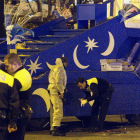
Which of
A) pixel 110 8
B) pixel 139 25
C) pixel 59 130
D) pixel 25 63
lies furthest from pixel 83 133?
pixel 110 8

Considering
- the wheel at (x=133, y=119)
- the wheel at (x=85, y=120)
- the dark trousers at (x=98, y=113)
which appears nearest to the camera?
the dark trousers at (x=98, y=113)

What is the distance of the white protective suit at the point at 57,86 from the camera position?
7.36 m

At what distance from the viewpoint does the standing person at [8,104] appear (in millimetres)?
5082

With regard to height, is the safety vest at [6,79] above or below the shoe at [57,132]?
above

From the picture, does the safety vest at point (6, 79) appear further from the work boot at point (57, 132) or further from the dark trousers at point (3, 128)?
the work boot at point (57, 132)

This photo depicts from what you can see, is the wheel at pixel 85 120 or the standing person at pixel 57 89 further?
the wheel at pixel 85 120

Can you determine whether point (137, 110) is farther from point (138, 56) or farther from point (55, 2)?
point (55, 2)

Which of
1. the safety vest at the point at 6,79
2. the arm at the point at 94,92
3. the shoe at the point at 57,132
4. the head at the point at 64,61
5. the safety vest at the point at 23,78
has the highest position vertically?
the safety vest at the point at 6,79

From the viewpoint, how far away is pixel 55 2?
24516 millimetres

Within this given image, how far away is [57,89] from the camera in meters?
7.43

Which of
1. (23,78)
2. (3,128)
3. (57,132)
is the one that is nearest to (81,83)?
(57,132)

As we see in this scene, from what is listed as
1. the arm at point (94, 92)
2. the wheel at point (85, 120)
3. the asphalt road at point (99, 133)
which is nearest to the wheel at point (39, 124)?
the asphalt road at point (99, 133)

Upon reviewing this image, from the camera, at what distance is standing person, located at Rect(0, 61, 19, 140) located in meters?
5.08

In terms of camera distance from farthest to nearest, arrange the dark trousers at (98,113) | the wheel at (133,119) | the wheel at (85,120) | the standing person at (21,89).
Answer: the wheel at (133,119)
the wheel at (85,120)
the dark trousers at (98,113)
the standing person at (21,89)
